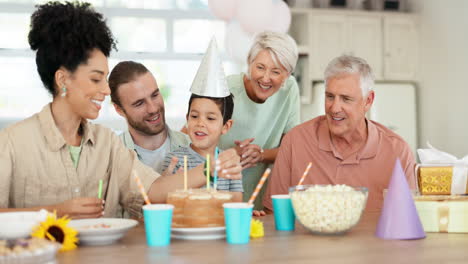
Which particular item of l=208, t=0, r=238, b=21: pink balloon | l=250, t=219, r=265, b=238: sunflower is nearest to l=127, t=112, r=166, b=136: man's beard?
l=250, t=219, r=265, b=238: sunflower

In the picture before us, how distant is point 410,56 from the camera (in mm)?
6148

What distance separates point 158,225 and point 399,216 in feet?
2.05

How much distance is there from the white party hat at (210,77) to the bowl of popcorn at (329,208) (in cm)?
60

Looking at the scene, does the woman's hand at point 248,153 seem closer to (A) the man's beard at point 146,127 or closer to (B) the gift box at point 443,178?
(A) the man's beard at point 146,127

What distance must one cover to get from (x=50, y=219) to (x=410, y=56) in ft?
18.0

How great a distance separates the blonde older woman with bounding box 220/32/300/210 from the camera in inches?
99.7

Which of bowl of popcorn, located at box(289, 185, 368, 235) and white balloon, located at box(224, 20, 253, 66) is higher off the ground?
white balloon, located at box(224, 20, 253, 66)

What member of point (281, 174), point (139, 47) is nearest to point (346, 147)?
point (281, 174)

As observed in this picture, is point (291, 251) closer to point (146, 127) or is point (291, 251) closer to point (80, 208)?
point (80, 208)

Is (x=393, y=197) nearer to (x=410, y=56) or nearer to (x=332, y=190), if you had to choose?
(x=332, y=190)

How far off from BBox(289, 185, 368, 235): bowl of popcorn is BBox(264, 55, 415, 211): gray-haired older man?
88 centimetres

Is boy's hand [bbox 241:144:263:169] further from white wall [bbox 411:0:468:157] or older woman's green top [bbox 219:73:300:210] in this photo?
white wall [bbox 411:0:468:157]

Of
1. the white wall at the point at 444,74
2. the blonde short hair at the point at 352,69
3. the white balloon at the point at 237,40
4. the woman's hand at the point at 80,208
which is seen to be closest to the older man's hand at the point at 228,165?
the woman's hand at the point at 80,208

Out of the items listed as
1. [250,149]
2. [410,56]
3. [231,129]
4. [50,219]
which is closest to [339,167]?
[250,149]
